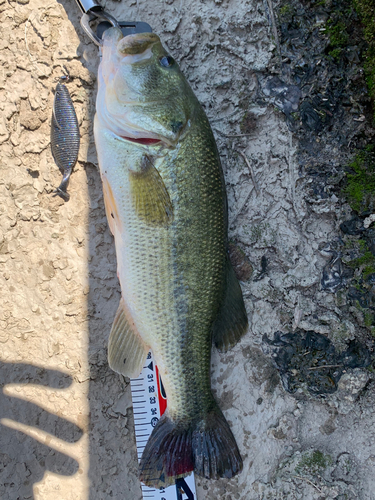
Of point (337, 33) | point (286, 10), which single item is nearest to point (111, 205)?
point (286, 10)

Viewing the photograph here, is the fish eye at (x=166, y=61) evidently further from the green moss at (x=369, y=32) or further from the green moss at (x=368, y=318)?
the green moss at (x=368, y=318)

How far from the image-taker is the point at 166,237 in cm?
206

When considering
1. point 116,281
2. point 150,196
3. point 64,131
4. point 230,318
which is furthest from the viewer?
point 116,281

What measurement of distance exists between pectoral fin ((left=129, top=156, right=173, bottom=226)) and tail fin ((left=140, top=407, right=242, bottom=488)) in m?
1.18

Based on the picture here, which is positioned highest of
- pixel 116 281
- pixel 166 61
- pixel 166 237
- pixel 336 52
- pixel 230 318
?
pixel 336 52

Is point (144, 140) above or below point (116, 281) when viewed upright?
above

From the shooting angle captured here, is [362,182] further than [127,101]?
Yes

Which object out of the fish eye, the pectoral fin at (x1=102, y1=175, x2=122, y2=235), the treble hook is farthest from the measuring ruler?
the treble hook

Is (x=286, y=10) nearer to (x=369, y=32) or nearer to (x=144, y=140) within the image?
(x=369, y=32)

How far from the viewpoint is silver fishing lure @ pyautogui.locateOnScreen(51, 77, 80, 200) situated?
8.21 feet

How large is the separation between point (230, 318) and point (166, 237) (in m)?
0.71

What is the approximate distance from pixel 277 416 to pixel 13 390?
1.81 meters

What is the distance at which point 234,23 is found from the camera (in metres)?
2.62

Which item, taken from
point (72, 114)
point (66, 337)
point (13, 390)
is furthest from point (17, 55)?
point (13, 390)
